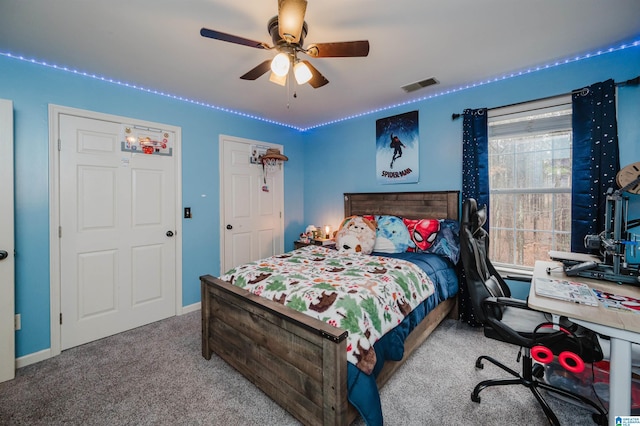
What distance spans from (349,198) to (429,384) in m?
2.48

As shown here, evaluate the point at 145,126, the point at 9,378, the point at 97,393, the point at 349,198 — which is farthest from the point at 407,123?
the point at 9,378

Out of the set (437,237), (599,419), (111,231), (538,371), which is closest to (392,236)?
(437,237)

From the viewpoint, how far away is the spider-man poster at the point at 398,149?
3.30 m

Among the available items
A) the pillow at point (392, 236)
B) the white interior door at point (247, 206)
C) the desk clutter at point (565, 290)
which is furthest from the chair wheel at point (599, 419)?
the white interior door at point (247, 206)

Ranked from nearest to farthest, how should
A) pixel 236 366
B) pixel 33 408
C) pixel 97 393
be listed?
pixel 33 408 < pixel 97 393 < pixel 236 366

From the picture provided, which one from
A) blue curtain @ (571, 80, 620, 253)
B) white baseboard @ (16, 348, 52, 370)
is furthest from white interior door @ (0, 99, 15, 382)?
blue curtain @ (571, 80, 620, 253)

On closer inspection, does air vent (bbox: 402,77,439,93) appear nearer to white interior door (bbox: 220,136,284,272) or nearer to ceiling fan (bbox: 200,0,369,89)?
ceiling fan (bbox: 200,0,369,89)

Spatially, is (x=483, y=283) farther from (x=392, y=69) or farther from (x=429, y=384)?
(x=392, y=69)

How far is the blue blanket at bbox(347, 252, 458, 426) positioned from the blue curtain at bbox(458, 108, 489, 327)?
0.82 ft

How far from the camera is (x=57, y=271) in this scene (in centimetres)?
239

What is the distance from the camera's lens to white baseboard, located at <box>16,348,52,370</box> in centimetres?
218

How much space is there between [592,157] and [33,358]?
16.0ft

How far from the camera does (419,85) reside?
111 inches

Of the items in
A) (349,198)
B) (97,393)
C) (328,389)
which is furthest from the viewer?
(349,198)
